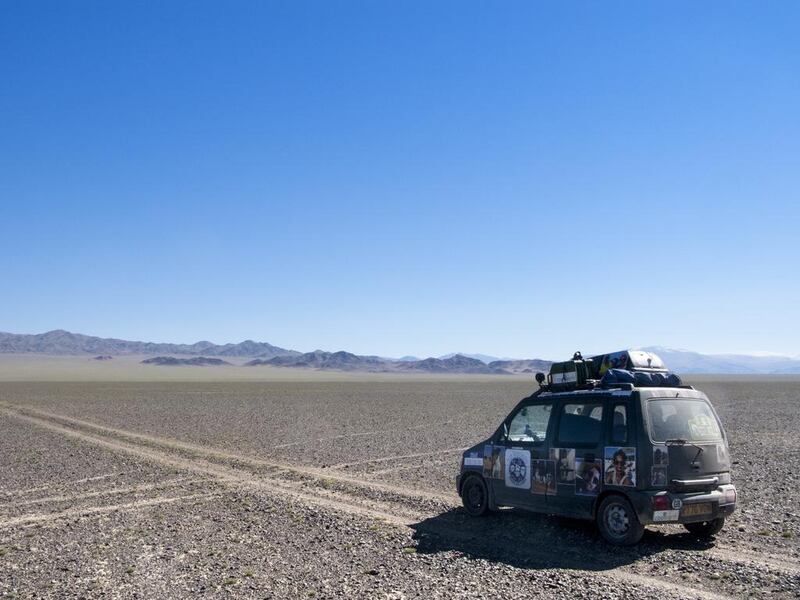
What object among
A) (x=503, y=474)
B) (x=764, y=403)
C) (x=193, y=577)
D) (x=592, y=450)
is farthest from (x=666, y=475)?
(x=764, y=403)

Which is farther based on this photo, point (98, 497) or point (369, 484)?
point (369, 484)

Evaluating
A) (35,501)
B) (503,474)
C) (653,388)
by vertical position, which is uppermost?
(653,388)

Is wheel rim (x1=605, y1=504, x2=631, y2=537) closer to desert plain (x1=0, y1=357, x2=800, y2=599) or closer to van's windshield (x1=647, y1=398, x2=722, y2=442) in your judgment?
desert plain (x1=0, y1=357, x2=800, y2=599)

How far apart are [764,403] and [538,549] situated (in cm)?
4014

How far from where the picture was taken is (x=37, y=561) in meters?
9.41

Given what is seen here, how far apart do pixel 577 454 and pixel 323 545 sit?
3.58m

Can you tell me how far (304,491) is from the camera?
1435 centimetres

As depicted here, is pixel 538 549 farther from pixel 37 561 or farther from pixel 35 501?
pixel 35 501

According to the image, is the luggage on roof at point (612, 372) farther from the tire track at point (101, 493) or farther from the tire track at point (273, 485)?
the tire track at point (101, 493)

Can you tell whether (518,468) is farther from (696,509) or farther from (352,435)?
(352,435)

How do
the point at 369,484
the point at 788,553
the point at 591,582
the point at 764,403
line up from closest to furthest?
the point at 591,582 < the point at 788,553 < the point at 369,484 < the point at 764,403

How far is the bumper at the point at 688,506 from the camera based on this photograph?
352 inches

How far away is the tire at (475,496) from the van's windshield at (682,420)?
9.92ft

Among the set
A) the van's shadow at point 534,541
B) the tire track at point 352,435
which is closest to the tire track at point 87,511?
the van's shadow at point 534,541
